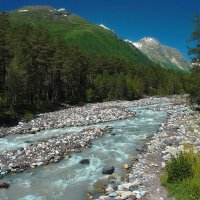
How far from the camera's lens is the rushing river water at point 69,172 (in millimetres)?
20078

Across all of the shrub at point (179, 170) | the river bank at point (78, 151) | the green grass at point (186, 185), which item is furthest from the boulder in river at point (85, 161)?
the shrub at point (179, 170)

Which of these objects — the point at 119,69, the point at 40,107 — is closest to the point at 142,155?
the point at 40,107

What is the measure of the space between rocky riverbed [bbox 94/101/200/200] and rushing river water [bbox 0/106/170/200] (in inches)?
47.4

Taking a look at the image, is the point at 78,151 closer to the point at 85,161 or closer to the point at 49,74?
the point at 85,161

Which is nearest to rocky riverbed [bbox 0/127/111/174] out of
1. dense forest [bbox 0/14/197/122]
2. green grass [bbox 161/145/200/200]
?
green grass [bbox 161/145/200/200]

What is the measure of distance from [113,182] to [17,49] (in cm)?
4380

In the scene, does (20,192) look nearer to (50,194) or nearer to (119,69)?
(50,194)

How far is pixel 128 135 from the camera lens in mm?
37750

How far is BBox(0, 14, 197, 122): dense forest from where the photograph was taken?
57.9m

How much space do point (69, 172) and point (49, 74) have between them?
2186 inches

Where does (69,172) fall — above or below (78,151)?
below

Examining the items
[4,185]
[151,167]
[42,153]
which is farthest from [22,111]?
[151,167]

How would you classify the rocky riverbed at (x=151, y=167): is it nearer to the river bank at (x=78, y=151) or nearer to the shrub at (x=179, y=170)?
the river bank at (x=78, y=151)

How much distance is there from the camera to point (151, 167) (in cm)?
2364
